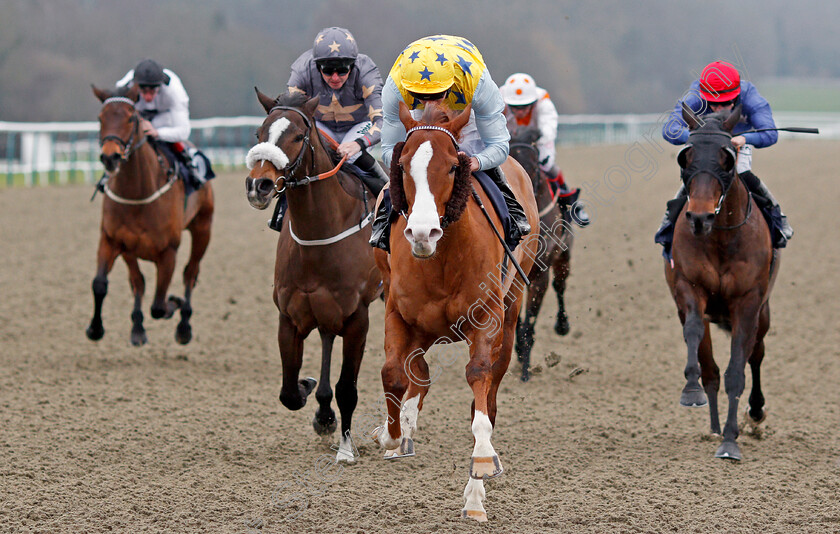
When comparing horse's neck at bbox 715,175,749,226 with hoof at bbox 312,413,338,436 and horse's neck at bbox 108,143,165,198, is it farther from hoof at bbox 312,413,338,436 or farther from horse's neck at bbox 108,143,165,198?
horse's neck at bbox 108,143,165,198

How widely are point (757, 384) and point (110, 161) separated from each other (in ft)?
15.4

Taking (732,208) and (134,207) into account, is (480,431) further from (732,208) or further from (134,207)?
(134,207)

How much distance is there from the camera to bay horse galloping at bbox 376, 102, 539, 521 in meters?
4.15

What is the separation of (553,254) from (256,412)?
9.82 ft

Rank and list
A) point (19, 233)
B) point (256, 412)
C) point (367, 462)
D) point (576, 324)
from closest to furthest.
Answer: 1. point (367, 462)
2. point (256, 412)
3. point (576, 324)
4. point (19, 233)

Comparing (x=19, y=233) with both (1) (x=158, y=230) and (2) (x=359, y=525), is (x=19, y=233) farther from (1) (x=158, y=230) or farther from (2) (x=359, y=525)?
(2) (x=359, y=525)

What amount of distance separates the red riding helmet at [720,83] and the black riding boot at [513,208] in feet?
5.66

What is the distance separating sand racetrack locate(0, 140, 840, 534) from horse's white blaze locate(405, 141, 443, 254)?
4.11 ft

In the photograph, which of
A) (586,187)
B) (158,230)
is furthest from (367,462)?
(586,187)

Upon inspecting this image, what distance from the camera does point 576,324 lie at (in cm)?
1010

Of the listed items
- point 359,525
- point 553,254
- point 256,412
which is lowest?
point 359,525

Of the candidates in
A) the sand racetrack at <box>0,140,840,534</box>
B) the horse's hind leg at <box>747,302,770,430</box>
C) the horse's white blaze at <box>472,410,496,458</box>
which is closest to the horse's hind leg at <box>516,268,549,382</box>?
the sand racetrack at <box>0,140,840,534</box>

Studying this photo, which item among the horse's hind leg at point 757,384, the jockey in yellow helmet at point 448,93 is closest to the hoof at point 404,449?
the jockey in yellow helmet at point 448,93

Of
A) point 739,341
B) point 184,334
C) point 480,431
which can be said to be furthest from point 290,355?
point 184,334
